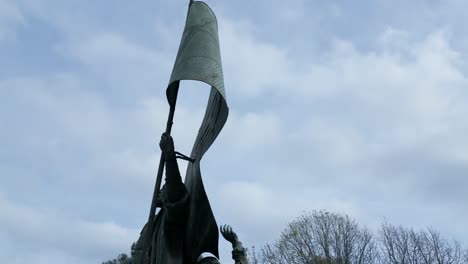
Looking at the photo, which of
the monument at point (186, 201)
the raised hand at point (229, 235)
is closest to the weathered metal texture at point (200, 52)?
the monument at point (186, 201)

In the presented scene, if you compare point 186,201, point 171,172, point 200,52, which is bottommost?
point 186,201

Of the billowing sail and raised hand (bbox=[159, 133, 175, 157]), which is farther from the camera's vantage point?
the billowing sail

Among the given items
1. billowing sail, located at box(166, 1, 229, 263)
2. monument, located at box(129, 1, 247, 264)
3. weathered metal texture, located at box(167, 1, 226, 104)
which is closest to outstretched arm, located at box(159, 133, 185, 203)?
monument, located at box(129, 1, 247, 264)

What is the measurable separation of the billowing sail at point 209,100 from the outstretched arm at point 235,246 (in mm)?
256

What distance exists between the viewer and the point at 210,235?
17.9 feet

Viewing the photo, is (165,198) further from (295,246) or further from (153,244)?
(295,246)

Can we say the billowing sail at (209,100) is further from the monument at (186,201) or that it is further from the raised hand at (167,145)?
the raised hand at (167,145)

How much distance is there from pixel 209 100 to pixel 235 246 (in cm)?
173

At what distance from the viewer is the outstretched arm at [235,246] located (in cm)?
561

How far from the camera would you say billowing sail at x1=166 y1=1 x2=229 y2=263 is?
5434mm

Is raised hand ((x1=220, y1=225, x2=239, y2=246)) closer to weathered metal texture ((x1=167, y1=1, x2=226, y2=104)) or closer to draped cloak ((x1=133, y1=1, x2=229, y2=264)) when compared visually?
draped cloak ((x1=133, y1=1, x2=229, y2=264))

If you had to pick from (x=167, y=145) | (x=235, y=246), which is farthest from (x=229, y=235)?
(x=167, y=145)

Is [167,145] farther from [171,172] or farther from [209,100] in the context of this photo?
[209,100]

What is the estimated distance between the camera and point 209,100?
6.16m
